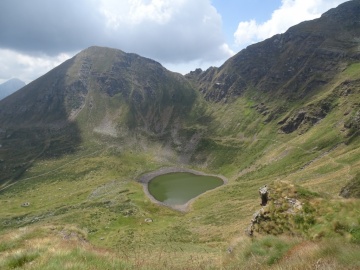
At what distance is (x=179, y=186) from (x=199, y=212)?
1829 inches

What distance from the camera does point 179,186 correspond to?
148 meters

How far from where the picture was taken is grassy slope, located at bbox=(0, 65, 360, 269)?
10.9m

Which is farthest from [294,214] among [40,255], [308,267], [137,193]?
[137,193]

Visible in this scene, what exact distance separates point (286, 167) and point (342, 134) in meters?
27.2

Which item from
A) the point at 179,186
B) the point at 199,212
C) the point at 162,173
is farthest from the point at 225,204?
the point at 162,173

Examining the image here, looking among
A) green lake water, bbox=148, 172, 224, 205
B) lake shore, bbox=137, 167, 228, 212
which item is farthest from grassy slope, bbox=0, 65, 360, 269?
green lake water, bbox=148, 172, 224, 205

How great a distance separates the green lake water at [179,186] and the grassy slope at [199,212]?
831 centimetres

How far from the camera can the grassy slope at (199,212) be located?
428 inches

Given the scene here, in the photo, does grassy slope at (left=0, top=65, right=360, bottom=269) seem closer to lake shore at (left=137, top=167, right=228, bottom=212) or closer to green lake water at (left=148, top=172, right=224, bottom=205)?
lake shore at (left=137, top=167, right=228, bottom=212)

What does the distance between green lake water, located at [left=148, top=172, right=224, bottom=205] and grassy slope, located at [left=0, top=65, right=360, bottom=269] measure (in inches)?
327

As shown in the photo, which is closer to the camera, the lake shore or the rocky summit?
the rocky summit

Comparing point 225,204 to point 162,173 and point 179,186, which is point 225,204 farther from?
point 162,173

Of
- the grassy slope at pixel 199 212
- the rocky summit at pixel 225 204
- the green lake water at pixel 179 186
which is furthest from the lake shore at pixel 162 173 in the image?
the grassy slope at pixel 199 212

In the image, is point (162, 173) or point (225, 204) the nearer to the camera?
point (225, 204)
